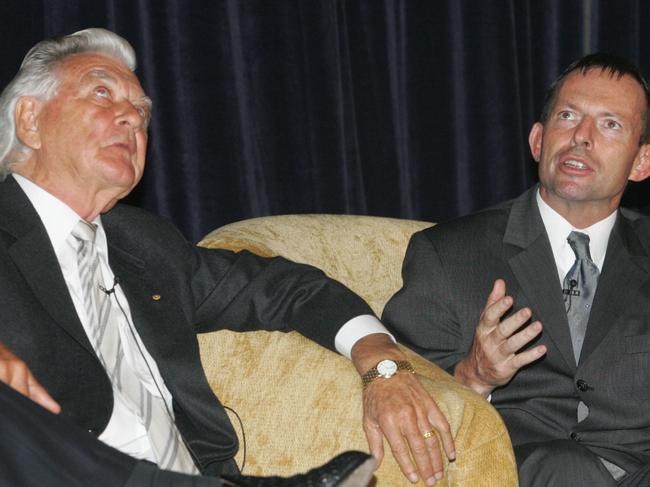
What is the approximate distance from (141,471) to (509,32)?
2533 millimetres

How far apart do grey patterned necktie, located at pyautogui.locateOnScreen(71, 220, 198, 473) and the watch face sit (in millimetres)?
465

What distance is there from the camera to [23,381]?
1.66 metres

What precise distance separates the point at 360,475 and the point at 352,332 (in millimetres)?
664

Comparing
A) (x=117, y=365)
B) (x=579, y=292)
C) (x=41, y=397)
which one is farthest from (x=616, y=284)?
(x=41, y=397)

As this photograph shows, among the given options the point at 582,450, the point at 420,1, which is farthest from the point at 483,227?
the point at 420,1

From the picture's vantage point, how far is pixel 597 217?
8.62 ft

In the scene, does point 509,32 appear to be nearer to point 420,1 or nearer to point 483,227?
point 420,1

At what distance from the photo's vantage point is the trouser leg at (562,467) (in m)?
2.05

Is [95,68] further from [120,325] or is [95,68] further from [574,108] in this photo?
[574,108]

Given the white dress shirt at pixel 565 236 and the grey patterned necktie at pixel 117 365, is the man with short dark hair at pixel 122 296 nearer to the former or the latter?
the grey patterned necktie at pixel 117 365

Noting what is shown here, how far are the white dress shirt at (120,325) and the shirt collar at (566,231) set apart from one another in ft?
2.11

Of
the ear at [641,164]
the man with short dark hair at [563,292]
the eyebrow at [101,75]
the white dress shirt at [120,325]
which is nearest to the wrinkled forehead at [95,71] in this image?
the eyebrow at [101,75]

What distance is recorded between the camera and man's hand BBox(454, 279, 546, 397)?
2.14m

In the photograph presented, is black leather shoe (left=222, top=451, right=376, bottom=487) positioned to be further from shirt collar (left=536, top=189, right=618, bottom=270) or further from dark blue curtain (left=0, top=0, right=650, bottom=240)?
dark blue curtain (left=0, top=0, right=650, bottom=240)
